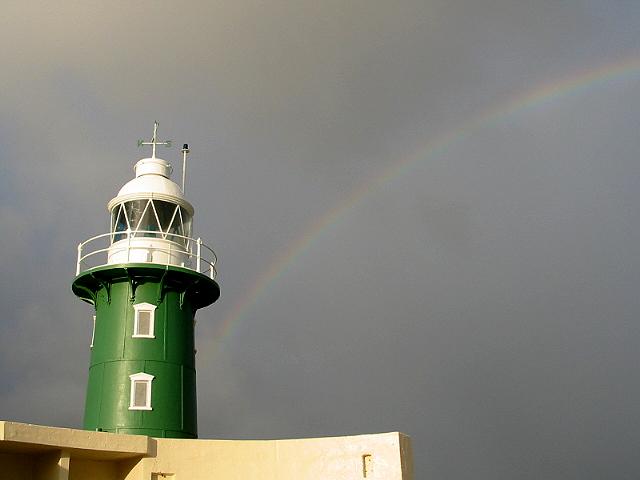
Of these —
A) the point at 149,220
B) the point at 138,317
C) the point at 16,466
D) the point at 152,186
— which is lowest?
the point at 16,466

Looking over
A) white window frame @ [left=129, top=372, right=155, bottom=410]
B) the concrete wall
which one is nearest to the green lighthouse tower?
white window frame @ [left=129, top=372, right=155, bottom=410]

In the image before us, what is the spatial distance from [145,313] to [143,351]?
1154 millimetres

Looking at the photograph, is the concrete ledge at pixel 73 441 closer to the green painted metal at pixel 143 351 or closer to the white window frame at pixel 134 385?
the white window frame at pixel 134 385

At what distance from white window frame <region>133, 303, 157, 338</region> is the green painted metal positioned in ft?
0.31

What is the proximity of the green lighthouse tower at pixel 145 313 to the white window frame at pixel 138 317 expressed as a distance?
3 cm

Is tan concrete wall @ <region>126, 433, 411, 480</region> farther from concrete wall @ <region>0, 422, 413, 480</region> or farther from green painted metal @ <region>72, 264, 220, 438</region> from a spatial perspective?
green painted metal @ <region>72, 264, 220, 438</region>

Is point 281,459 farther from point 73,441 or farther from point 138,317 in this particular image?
point 138,317

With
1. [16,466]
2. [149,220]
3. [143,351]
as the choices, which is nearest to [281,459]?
[143,351]

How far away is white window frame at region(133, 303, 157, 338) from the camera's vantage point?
2344 centimetres

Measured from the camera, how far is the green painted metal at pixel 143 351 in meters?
22.7

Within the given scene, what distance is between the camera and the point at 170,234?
2439 cm

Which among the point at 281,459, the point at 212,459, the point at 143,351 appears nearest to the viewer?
the point at 212,459

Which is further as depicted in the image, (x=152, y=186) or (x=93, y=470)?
(x=152, y=186)

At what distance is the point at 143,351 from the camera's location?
23312 mm
